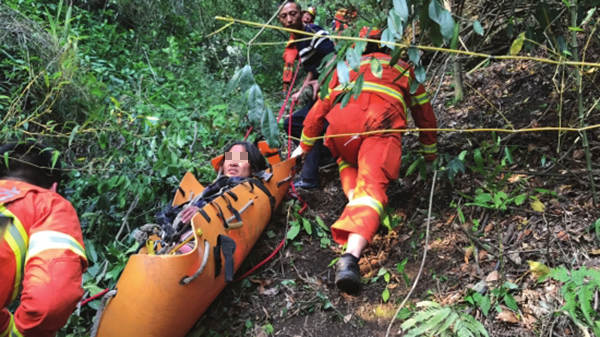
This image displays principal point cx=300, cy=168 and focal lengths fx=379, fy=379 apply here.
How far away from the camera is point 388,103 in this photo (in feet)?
9.40

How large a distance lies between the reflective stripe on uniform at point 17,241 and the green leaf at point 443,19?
2.11 metres

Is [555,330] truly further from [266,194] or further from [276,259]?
[266,194]

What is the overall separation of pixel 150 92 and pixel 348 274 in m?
3.96

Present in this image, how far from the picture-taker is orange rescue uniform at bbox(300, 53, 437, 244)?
253 cm

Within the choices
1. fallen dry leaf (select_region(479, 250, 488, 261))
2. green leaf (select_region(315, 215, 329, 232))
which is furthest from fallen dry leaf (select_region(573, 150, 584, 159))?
green leaf (select_region(315, 215, 329, 232))

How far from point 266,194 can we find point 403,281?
4.33ft

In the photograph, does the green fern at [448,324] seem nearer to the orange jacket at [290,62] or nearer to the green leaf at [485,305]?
the green leaf at [485,305]

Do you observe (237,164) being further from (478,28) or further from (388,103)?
(478,28)

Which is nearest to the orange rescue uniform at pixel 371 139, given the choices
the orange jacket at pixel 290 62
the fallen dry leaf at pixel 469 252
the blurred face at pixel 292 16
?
the fallen dry leaf at pixel 469 252

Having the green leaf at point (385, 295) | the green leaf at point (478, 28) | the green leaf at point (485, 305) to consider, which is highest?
the green leaf at point (478, 28)

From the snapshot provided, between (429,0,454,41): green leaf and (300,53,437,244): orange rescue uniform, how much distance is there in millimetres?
908

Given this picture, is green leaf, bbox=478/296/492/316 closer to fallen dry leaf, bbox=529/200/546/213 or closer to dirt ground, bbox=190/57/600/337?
dirt ground, bbox=190/57/600/337

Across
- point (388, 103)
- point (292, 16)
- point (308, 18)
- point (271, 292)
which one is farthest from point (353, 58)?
point (308, 18)

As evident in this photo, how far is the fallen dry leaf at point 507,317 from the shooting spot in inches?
75.1
